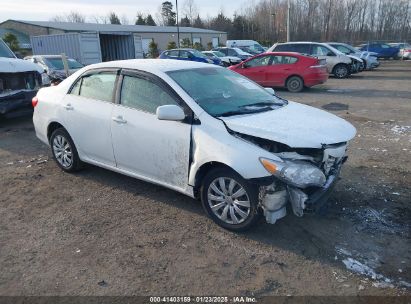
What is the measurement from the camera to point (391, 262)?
330 centimetres

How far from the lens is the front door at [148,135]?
399 centimetres

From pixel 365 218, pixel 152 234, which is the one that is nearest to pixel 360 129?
pixel 365 218

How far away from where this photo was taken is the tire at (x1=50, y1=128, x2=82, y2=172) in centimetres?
529

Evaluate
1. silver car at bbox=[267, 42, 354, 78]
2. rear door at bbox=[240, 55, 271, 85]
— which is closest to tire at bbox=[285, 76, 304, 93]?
rear door at bbox=[240, 55, 271, 85]

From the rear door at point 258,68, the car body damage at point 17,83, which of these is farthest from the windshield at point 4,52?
the rear door at point 258,68

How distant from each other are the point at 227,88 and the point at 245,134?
112 cm

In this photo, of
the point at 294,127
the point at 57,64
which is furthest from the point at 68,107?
the point at 57,64

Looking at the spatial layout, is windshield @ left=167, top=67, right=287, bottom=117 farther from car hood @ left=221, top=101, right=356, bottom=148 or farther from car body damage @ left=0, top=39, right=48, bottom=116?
car body damage @ left=0, top=39, right=48, bottom=116

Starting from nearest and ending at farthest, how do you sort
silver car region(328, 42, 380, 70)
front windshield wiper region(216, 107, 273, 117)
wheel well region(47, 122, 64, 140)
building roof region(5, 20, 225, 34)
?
front windshield wiper region(216, 107, 273, 117)
wheel well region(47, 122, 64, 140)
silver car region(328, 42, 380, 70)
building roof region(5, 20, 225, 34)

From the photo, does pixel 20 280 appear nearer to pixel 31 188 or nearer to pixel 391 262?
pixel 31 188

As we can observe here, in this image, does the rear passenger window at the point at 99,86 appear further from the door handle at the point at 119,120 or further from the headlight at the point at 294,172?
the headlight at the point at 294,172

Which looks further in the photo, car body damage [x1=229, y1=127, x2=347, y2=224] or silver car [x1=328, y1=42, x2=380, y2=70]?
silver car [x1=328, y1=42, x2=380, y2=70]

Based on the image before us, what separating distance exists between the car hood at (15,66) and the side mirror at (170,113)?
6406mm

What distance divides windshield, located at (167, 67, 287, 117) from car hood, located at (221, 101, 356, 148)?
0.20 metres
